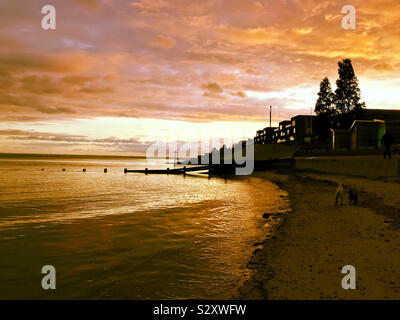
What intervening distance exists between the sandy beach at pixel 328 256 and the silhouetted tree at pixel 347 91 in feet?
168

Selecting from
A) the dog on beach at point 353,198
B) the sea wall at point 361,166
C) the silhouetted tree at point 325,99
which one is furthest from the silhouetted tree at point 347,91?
the dog on beach at point 353,198

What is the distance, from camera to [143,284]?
6504mm

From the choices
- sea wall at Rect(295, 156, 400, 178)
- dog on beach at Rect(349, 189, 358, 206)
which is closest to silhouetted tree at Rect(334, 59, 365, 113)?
sea wall at Rect(295, 156, 400, 178)

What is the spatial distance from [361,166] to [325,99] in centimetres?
4039

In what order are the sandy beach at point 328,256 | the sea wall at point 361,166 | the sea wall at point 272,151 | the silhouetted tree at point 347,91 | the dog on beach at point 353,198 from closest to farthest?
the sandy beach at point 328,256
the dog on beach at point 353,198
the sea wall at point 361,166
the silhouetted tree at point 347,91
the sea wall at point 272,151

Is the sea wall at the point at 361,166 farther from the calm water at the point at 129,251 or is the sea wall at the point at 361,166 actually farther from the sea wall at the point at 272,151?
the sea wall at the point at 272,151

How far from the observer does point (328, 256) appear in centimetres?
724

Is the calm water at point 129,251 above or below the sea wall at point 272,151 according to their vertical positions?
below

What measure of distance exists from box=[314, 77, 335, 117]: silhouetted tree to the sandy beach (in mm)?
52561

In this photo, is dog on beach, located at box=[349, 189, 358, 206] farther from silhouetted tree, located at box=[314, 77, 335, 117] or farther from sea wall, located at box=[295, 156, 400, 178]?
silhouetted tree, located at box=[314, 77, 335, 117]

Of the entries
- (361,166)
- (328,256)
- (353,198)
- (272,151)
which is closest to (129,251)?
(328,256)

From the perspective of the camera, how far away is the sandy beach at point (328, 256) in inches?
212

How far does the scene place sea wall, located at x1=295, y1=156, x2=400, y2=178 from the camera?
21562 mm
